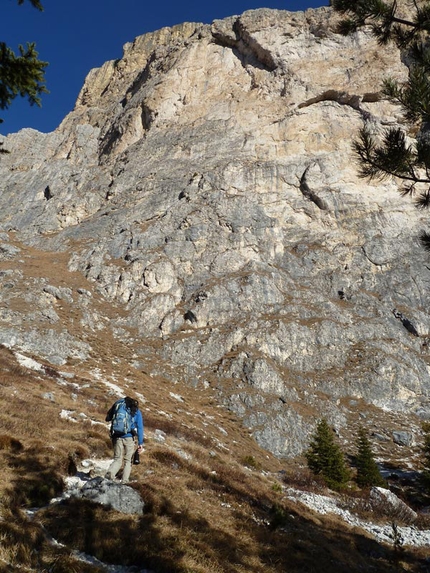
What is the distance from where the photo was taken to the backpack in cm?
937

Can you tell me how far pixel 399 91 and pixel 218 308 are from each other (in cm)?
4136

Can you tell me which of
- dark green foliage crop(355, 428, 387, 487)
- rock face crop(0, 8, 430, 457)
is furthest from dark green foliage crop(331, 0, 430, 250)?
dark green foliage crop(355, 428, 387, 487)

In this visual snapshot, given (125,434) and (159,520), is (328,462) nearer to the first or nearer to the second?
(125,434)

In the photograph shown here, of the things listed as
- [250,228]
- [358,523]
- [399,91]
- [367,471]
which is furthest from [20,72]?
[250,228]

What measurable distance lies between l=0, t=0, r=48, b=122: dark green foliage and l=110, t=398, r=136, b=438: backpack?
25.2ft

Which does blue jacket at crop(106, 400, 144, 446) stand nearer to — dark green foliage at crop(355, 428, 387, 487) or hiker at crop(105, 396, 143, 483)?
hiker at crop(105, 396, 143, 483)

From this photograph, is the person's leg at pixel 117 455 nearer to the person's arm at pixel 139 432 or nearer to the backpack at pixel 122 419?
the backpack at pixel 122 419

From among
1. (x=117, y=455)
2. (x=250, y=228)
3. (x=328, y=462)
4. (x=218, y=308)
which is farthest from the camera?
(x=250, y=228)

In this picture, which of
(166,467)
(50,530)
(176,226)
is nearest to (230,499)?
(166,467)

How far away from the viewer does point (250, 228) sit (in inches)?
2335

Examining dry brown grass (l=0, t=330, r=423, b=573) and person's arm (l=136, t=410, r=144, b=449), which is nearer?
dry brown grass (l=0, t=330, r=423, b=573)

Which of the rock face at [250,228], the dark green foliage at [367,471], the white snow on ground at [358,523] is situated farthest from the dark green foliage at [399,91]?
the dark green foliage at [367,471]

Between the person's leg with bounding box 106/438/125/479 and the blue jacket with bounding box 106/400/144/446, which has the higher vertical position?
the blue jacket with bounding box 106/400/144/446

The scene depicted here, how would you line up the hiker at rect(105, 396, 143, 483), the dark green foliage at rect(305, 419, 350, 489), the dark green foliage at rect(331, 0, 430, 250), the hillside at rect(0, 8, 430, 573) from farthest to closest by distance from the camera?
the dark green foliage at rect(305, 419, 350, 489), the hiker at rect(105, 396, 143, 483), the hillside at rect(0, 8, 430, 573), the dark green foliage at rect(331, 0, 430, 250)
